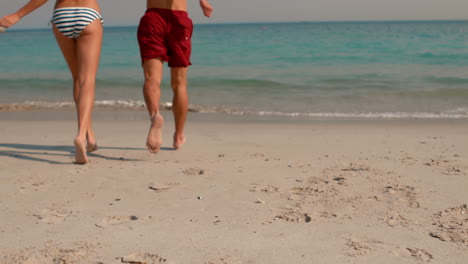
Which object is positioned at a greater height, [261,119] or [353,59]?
[353,59]

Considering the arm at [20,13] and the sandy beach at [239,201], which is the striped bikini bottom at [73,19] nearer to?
the arm at [20,13]

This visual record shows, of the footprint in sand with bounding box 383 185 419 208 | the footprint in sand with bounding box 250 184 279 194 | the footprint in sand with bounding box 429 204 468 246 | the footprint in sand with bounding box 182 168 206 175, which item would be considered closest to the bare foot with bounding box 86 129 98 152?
the footprint in sand with bounding box 182 168 206 175

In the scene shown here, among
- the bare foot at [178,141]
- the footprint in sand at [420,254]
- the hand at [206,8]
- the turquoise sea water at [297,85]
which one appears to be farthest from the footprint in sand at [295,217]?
the turquoise sea water at [297,85]

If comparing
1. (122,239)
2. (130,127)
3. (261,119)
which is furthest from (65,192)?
(261,119)

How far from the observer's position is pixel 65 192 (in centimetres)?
302

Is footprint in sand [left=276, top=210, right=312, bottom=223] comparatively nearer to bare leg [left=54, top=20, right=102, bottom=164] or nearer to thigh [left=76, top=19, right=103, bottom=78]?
bare leg [left=54, top=20, right=102, bottom=164]

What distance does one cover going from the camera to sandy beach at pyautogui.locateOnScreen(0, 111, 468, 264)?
2186 millimetres

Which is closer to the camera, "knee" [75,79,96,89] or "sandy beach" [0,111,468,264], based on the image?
"sandy beach" [0,111,468,264]

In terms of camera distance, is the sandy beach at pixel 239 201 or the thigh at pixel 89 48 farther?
the thigh at pixel 89 48

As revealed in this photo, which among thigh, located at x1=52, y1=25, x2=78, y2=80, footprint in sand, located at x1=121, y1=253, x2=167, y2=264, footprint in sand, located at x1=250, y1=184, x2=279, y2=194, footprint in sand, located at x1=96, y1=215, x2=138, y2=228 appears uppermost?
thigh, located at x1=52, y1=25, x2=78, y2=80

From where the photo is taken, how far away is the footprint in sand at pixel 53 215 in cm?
255

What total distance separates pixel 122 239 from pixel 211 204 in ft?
2.07

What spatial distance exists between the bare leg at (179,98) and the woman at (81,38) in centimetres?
63

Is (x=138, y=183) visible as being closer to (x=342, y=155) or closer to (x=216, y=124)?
(x=342, y=155)
